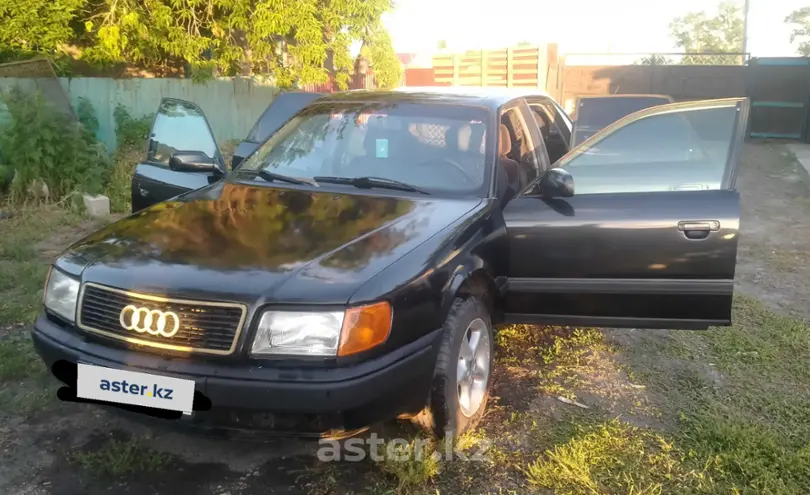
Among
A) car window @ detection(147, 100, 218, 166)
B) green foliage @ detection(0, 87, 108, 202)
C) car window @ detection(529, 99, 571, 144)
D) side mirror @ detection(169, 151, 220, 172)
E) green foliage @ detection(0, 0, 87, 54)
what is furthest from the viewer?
green foliage @ detection(0, 0, 87, 54)

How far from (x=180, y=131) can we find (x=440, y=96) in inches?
81.9

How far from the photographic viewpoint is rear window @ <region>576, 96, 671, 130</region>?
8305 millimetres

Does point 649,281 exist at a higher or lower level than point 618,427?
higher

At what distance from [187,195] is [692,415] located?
284cm

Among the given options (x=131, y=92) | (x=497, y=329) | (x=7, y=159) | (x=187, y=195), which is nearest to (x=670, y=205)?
(x=497, y=329)

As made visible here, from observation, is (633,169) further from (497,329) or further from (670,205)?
(497,329)

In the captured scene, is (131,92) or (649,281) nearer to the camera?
(649,281)

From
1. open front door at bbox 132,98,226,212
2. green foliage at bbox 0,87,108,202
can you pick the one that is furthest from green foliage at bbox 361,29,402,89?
open front door at bbox 132,98,226,212

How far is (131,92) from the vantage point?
33.5 feet

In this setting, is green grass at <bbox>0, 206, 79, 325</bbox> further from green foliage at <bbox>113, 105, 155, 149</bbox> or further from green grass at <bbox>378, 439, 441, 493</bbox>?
green grass at <bbox>378, 439, 441, 493</bbox>

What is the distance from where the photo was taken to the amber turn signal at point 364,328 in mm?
2348

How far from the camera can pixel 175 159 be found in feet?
13.0

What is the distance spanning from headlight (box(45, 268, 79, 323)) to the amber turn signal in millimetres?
1116

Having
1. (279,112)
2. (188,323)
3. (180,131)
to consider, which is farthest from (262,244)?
(279,112)
